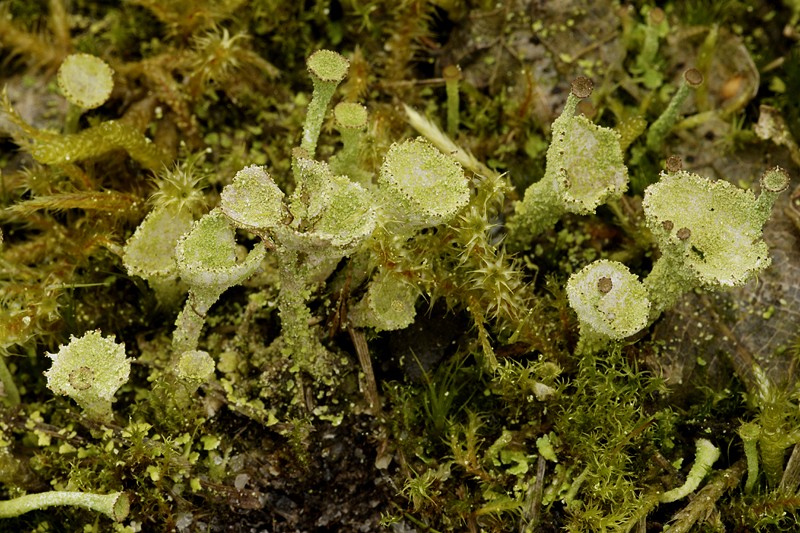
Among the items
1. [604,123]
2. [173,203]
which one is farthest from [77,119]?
[604,123]

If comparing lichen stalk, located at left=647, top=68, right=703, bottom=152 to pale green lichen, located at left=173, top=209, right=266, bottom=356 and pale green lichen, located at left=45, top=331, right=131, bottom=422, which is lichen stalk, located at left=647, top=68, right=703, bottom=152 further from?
pale green lichen, located at left=45, top=331, right=131, bottom=422

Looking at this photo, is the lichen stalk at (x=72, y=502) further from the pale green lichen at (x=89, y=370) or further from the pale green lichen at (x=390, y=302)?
the pale green lichen at (x=390, y=302)

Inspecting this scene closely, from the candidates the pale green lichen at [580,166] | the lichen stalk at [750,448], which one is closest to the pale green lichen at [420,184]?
the pale green lichen at [580,166]

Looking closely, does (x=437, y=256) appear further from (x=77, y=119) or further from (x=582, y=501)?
(x=77, y=119)

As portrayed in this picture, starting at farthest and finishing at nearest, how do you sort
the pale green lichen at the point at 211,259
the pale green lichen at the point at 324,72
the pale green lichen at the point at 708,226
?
1. the pale green lichen at the point at 324,72
2. the pale green lichen at the point at 708,226
3. the pale green lichen at the point at 211,259

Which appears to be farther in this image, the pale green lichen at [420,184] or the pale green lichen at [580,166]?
the pale green lichen at [580,166]

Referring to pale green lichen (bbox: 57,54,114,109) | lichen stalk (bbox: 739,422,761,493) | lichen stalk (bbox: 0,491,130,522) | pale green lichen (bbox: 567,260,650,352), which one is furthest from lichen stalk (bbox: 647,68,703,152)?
lichen stalk (bbox: 0,491,130,522)

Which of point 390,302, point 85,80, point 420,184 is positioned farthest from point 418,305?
point 85,80

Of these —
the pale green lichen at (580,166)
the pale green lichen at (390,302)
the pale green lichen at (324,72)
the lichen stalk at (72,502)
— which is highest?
the pale green lichen at (324,72)

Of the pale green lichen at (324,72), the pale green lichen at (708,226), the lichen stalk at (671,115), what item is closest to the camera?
the pale green lichen at (708,226)
